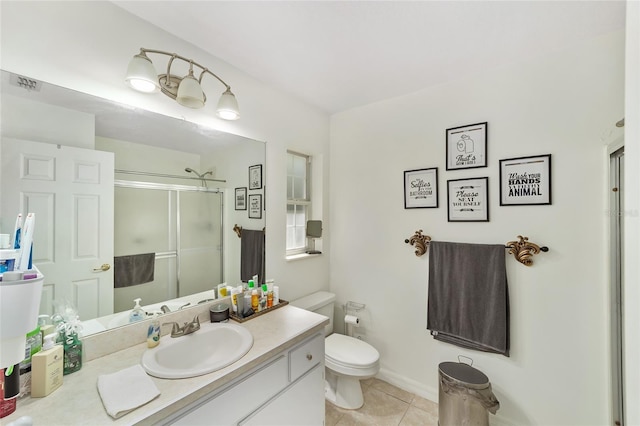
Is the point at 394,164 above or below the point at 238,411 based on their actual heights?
above

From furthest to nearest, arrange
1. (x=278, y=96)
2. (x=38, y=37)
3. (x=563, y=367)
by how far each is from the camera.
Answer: (x=278, y=96)
(x=563, y=367)
(x=38, y=37)

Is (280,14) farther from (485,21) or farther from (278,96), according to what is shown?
(485,21)

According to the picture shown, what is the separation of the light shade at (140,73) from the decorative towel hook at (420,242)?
74.5 inches

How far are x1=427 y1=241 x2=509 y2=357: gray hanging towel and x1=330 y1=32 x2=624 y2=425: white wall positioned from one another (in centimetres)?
8

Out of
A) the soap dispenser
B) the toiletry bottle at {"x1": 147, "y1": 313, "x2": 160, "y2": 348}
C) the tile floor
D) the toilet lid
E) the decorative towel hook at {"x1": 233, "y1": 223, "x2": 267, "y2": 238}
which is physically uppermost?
the decorative towel hook at {"x1": 233, "y1": 223, "x2": 267, "y2": 238}

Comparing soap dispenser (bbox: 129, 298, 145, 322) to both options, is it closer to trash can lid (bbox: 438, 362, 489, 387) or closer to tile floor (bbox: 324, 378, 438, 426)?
tile floor (bbox: 324, 378, 438, 426)

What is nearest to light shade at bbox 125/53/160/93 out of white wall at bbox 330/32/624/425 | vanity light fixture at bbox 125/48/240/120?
vanity light fixture at bbox 125/48/240/120

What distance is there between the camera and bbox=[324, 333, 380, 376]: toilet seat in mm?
1677

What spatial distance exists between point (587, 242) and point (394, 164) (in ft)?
4.17

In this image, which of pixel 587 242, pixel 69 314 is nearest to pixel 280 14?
pixel 69 314

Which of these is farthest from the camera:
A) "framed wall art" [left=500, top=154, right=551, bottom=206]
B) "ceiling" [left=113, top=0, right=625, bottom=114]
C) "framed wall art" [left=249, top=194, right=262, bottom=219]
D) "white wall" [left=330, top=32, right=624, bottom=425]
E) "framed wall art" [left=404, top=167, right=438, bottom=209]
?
"framed wall art" [left=404, top=167, right=438, bottom=209]

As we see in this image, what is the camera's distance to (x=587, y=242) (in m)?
1.42

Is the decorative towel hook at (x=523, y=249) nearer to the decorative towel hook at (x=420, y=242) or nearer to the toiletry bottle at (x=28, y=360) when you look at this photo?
the decorative towel hook at (x=420, y=242)

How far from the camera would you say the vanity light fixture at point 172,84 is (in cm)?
110
